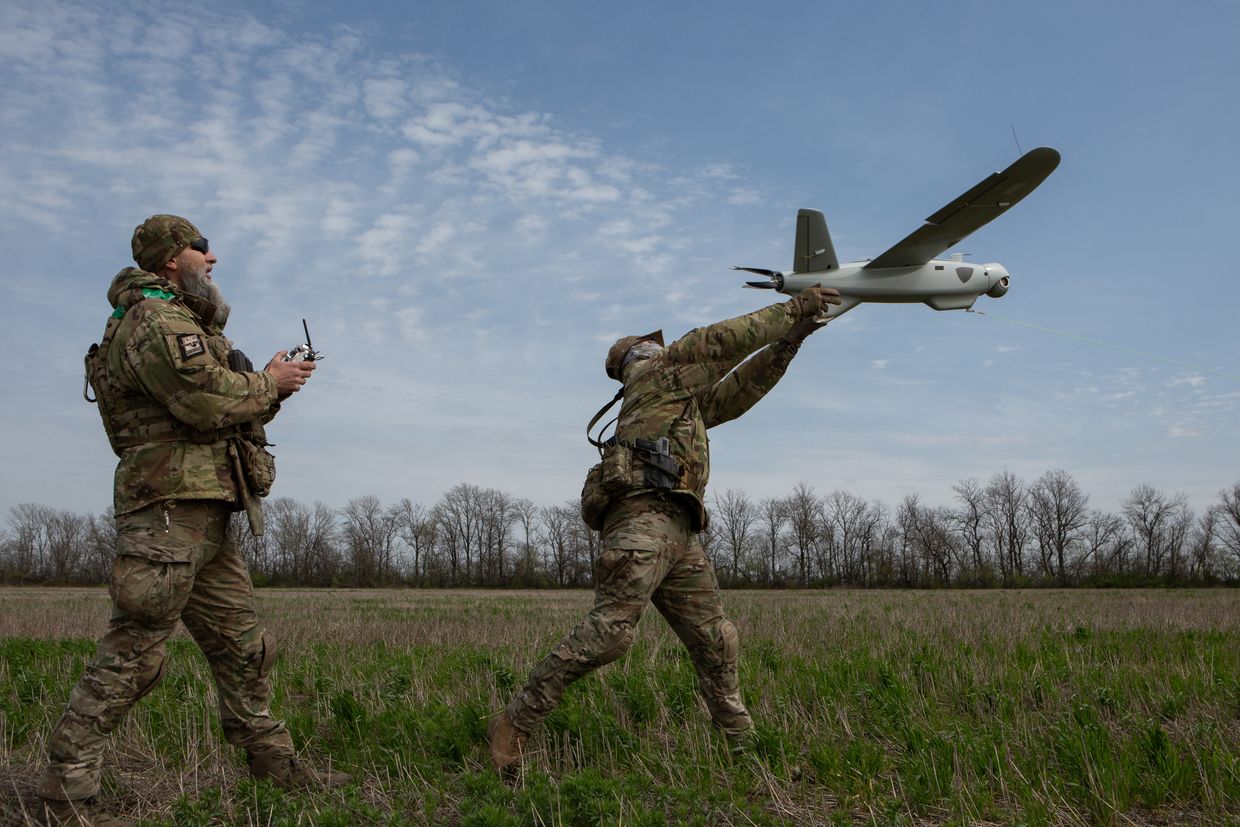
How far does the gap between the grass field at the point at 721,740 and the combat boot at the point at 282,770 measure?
0.70 ft

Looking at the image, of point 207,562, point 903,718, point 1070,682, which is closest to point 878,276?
point 1070,682

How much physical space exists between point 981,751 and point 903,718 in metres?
0.98

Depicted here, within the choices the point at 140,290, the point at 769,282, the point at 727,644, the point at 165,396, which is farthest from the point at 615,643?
the point at 769,282

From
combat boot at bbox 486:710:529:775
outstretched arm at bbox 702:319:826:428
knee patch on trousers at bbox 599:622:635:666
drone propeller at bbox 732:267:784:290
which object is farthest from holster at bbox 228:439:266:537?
drone propeller at bbox 732:267:784:290

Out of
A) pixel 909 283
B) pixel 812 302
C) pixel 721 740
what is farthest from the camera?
pixel 909 283

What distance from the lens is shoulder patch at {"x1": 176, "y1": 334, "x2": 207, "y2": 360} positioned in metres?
4.05

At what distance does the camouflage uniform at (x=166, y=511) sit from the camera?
13.0 ft

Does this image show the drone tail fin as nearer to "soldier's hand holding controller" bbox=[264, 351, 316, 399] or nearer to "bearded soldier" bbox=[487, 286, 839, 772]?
"bearded soldier" bbox=[487, 286, 839, 772]

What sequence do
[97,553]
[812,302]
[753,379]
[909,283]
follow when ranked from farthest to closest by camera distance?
[97,553] → [909,283] → [753,379] → [812,302]

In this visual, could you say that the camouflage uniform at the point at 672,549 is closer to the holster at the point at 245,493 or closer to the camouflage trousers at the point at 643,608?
the camouflage trousers at the point at 643,608

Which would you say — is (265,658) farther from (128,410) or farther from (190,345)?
(190,345)

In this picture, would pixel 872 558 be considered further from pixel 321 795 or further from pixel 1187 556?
pixel 321 795

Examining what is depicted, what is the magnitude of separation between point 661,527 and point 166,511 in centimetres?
243

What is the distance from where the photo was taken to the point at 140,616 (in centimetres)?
398
